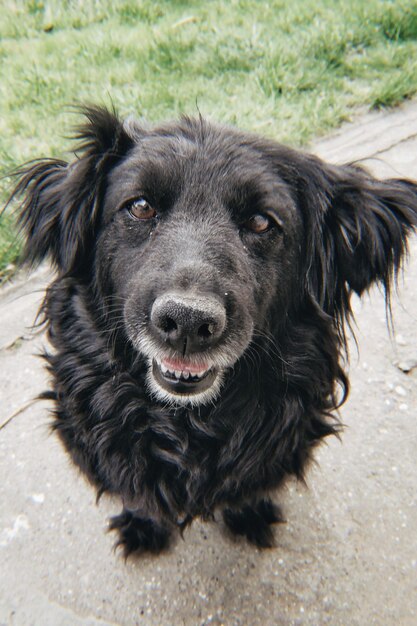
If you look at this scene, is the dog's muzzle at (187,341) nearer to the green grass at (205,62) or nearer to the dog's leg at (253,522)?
the dog's leg at (253,522)

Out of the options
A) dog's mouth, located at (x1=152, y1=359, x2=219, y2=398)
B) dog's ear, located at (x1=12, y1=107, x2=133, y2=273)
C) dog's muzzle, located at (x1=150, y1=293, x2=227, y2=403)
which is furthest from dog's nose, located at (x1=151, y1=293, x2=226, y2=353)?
dog's ear, located at (x1=12, y1=107, x2=133, y2=273)

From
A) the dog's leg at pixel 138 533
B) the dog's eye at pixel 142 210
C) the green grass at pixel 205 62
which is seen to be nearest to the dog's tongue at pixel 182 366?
the dog's eye at pixel 142 210

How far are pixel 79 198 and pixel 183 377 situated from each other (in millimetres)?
778

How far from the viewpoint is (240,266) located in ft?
5.37

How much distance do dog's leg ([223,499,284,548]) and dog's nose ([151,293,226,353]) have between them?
0.91m

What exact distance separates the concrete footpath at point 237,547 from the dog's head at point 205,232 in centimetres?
52

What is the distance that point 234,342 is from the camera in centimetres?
157

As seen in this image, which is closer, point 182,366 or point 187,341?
point 187,341

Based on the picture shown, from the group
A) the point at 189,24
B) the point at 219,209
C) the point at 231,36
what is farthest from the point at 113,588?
the point at 189,24

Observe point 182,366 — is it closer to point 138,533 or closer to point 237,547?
point 138,533

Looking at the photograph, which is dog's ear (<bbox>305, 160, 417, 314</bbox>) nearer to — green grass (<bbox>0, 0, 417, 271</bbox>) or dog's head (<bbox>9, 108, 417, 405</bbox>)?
dog's head (<bbox>9, 108, 417, 405</bbox>)

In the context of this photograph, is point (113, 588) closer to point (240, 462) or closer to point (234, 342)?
point (240, 462)

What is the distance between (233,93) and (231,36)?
935mm

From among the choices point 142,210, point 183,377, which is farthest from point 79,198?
point 183,377
